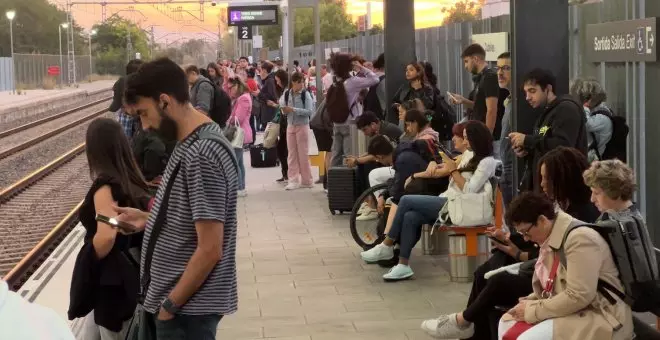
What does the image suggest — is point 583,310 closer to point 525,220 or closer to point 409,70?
point 525,220

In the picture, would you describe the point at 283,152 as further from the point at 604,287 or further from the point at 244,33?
the point at 244,33

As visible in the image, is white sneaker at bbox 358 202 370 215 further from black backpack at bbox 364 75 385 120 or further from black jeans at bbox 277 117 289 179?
black jeans at bbox 277 117 289 179

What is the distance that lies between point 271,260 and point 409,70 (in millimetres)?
2784

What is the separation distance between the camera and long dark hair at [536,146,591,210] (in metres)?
5.80

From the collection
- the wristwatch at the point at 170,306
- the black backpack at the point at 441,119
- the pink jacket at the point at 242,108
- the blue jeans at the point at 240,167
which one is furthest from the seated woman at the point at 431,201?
the pink jacket at the point at 242,108

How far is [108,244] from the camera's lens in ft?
16.6

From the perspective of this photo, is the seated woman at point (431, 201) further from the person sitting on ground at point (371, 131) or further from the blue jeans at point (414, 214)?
the person sitting on ground at point (371, 131)

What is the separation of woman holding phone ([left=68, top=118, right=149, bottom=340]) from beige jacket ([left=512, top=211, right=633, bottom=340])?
1973 millimetres

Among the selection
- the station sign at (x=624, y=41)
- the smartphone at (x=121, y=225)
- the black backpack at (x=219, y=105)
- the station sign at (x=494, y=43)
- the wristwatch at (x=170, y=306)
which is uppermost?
the station sign at (x=494, y=43)

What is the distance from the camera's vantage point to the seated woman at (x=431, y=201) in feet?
Result: 27.1

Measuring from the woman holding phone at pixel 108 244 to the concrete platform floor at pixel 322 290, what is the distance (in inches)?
84.0

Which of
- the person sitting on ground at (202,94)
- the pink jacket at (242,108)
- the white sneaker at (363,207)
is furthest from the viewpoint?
the pink jacket at (242,108)

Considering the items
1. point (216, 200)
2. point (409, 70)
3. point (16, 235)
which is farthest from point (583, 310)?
point (16, 235)

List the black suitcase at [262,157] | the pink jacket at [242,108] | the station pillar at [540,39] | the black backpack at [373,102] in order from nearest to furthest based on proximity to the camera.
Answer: the station pillar at [540,39] < the black backpack at [373,102] < the pink jacket at [242,108] < the black suitcase at [262,157]
